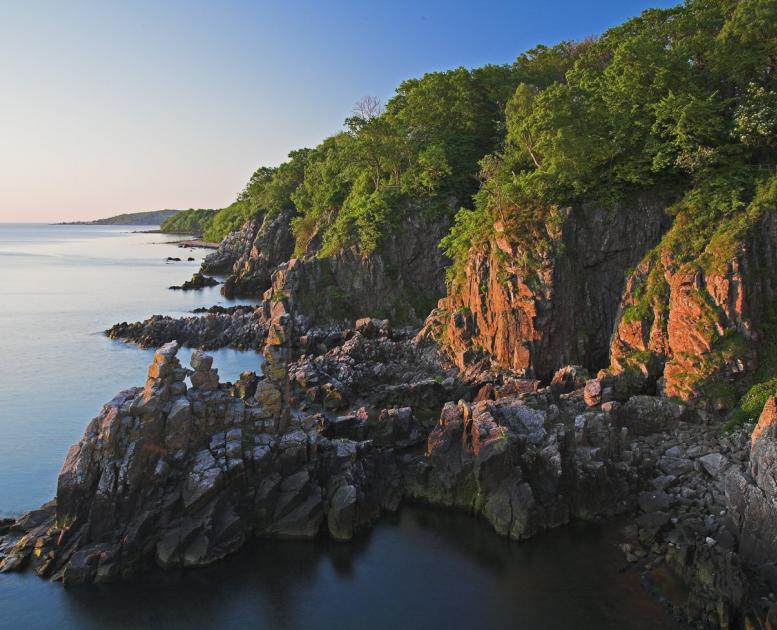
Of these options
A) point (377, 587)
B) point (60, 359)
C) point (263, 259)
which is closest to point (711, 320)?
point (377, 587)

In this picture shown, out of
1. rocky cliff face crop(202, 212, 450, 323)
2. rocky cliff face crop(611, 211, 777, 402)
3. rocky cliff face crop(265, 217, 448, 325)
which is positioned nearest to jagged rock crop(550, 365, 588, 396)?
rocky cliff face crop(611, 211, 777, 402)

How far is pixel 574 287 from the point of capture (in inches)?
1876

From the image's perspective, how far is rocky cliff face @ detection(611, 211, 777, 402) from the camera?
123ft

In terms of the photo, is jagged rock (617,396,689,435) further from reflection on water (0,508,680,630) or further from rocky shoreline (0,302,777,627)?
reflection on water (0,508,680,630)

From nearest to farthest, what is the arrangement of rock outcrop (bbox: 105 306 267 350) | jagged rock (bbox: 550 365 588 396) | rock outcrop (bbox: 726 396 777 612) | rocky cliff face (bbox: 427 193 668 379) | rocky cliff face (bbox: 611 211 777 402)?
rock outcrop (bbox: 726 396 777 612), rocky cliff face (bbox: 611 211 777 402), jagged rock (bbox: 550 365 588 396), rocky cliff face (bbox: 427 193 668 379), rock outcrop (bbox: 105 306 267 350)

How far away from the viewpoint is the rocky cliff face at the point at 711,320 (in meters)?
37.4

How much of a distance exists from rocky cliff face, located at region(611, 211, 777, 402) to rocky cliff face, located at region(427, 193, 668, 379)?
16.9 ft

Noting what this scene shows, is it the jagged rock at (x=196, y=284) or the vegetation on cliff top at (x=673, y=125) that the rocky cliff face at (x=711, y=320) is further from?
the jagged rock at (x=196, y=284)

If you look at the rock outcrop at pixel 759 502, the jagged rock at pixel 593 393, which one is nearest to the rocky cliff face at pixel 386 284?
the jagged rock at pixel 593 393

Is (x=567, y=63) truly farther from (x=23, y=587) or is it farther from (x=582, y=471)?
(x=23, y=587)

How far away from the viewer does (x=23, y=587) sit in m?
26.5

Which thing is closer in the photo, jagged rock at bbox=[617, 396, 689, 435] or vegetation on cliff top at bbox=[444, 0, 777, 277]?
jagged rock at bbox=[617, 396, 689, 435]

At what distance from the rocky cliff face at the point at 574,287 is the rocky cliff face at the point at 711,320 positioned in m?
5.15

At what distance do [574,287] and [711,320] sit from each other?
11.3 m
